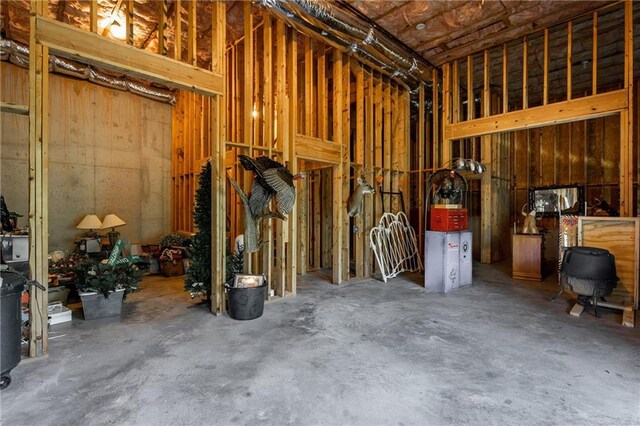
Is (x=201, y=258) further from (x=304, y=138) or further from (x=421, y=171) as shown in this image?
(x=421, y=171)

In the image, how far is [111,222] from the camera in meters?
6.38

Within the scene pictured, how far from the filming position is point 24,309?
3.08 m

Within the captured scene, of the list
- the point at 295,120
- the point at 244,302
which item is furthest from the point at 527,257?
the point at 244,302

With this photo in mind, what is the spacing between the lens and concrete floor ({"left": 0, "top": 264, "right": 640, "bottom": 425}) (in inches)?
77.7

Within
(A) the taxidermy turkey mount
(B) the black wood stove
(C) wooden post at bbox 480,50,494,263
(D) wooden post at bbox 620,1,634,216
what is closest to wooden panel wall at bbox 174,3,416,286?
(A) the taxidermy turkey mount

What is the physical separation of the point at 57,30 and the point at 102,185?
483 centimetres

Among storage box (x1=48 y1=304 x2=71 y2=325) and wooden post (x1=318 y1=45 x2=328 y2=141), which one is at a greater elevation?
wooden post (x1=318 y1=45 x2=328 y2=141)

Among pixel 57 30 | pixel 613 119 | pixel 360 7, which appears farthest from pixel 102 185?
pixel 613 119

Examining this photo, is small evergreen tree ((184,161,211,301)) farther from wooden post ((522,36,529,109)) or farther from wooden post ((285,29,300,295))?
wooden post ((522,36,529,109))

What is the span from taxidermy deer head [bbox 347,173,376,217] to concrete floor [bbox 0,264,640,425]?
74.5 inches

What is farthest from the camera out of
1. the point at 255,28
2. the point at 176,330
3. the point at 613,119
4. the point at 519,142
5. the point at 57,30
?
the point at 519,142

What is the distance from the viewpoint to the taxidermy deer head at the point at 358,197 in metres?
5.25

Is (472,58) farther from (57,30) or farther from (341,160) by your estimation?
(57,30)

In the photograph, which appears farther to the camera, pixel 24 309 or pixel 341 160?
pixel 341 160
